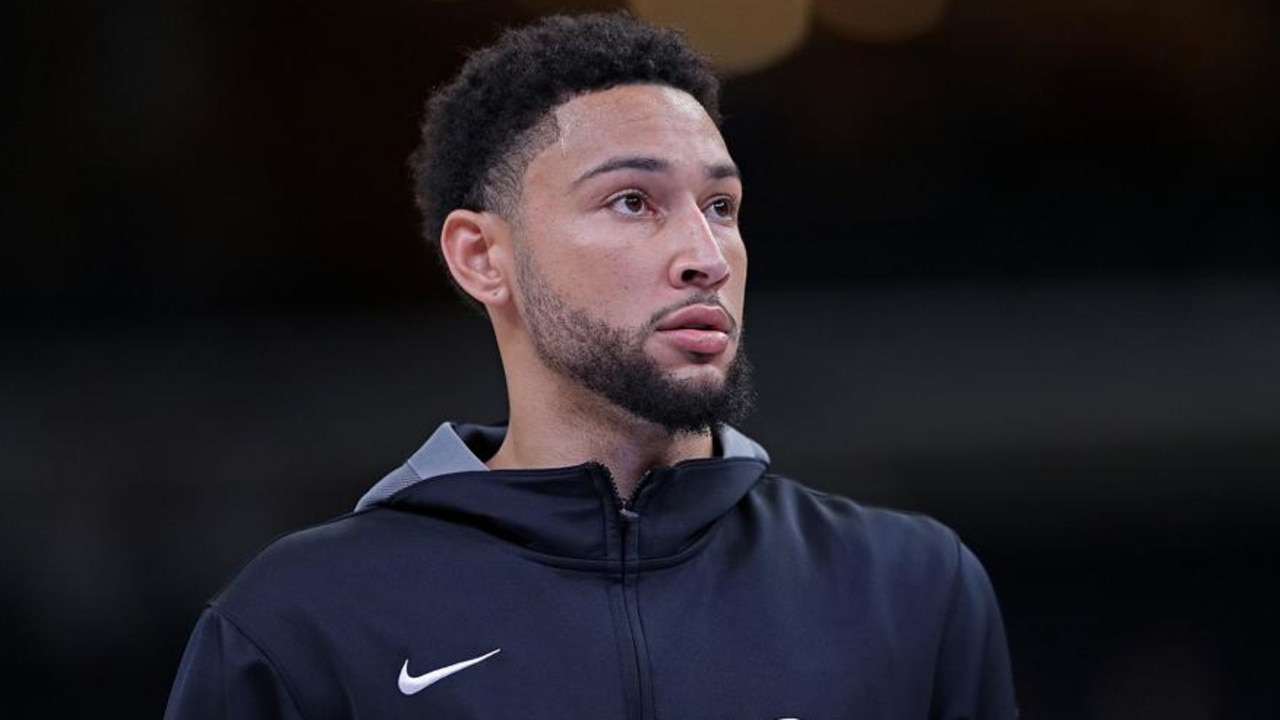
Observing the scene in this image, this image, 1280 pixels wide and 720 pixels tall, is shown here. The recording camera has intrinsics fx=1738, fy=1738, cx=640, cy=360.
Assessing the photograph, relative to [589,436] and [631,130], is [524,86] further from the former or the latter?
[589,436]

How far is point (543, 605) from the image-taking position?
280 centimetres

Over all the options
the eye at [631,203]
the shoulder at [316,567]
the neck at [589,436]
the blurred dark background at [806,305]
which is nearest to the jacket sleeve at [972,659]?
the neck at [589,436]

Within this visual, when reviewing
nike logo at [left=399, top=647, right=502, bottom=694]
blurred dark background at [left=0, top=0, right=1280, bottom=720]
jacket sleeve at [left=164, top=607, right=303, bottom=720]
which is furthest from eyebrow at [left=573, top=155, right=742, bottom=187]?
blurred dark background at [left=0, top=0, right=1280, bottom=720]

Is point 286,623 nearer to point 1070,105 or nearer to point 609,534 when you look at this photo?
point 609,534

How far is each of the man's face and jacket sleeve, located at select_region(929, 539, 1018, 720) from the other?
20.9 inches

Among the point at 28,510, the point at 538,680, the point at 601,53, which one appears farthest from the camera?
the point at 28,510

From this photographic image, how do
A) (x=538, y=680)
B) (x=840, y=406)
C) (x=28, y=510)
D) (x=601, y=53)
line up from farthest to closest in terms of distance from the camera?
1. (x=840, y=406)
2. (x=28, y=510)
3. (x=601, y=53)
4. (x=538, y=680)

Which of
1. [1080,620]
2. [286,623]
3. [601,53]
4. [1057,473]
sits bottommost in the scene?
[1080,620]

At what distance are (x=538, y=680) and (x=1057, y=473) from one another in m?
4.51

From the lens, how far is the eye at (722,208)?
304cm

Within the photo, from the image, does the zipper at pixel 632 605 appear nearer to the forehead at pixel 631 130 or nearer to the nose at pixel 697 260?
the nose at pixel 697 260

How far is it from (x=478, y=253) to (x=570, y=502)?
0.55 meters

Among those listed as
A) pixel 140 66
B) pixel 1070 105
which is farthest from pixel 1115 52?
pixel 140 66

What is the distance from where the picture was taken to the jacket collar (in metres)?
2.85
